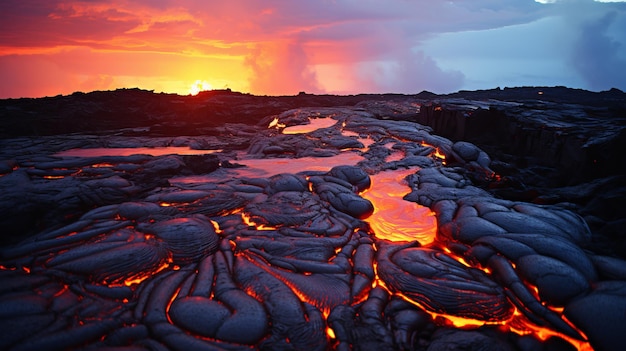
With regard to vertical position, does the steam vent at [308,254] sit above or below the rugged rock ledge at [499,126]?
below

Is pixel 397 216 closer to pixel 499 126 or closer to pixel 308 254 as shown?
pixel 308 254

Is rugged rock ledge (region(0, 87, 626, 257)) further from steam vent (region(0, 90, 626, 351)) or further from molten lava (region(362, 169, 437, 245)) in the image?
molten lava (region(362, 169, 437, 245))

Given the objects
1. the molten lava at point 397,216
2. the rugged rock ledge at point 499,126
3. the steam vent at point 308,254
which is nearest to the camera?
the steam vent at point 308,254

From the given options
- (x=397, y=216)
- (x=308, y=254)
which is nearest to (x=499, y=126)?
(x=397, y=216)

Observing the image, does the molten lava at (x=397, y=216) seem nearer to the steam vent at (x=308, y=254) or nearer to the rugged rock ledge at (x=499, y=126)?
the steam vent at (x=308, y=254)

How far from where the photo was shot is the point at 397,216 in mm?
7828

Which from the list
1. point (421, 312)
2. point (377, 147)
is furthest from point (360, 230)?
point (377, 147)

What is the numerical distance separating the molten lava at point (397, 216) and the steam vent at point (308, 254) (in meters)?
0.06

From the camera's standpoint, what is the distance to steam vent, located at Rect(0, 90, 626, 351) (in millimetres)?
4215

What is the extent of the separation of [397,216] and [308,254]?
286 centimetres

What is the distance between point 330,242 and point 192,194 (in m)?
3.66

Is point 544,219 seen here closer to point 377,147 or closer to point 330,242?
point 330,242

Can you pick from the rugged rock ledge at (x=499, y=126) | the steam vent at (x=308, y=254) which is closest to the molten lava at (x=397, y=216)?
the steam vent at (x=308, y=254)

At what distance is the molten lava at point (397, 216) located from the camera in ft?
22.6
